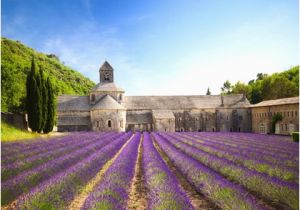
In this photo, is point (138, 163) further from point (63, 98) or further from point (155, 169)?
point (63, 98)

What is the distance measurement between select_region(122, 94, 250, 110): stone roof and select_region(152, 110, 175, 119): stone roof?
1282mm

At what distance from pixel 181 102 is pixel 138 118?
311 inches

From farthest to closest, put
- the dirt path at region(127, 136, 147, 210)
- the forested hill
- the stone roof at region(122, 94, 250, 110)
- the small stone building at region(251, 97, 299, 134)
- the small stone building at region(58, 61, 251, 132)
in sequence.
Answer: the stone roof at region(122, 94, 250, 110)
the small stone building at region(58, 61, 251, 132)
the small stone building at region(251, 97, 299, 134)
the forested hill
the dirt path at region(127, 136, 147, 210)

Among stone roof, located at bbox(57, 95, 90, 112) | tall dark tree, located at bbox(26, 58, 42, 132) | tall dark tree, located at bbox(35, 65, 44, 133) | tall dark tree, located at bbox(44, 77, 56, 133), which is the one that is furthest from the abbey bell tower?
tall dark tree, located at bbox(26, 58, 42, 132)

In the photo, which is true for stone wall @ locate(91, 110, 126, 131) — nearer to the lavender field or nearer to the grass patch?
the grass patch

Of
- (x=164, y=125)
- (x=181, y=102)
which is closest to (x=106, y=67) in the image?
(x=181, y=102)

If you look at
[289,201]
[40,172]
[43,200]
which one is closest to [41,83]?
[40,172]

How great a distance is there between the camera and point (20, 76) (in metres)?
43.9

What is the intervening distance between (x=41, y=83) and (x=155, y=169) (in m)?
23.5

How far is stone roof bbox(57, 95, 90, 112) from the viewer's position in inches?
1674

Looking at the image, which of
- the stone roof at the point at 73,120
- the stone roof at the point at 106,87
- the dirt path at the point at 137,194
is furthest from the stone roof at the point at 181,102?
the dirt path at the point at 137,194

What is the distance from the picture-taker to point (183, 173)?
32.2ft

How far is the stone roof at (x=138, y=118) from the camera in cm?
4378

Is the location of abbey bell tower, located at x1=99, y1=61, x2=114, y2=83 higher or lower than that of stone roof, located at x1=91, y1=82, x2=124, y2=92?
higher
